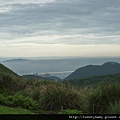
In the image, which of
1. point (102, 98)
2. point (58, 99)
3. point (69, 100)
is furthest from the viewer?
point (69, 100)

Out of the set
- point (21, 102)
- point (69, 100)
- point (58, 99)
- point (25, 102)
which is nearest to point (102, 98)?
point (69, 100)

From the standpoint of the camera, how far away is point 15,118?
9.25 m

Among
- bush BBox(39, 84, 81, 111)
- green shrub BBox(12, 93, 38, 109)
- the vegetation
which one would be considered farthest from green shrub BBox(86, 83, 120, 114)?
green shrub BBox(12, 93, 38, 109)

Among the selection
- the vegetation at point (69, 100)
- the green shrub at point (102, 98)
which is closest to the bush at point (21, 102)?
the vegetation at point (69, 100)

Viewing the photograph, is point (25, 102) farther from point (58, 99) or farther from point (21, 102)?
point (58, 99)

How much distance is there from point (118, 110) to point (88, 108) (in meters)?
2.04

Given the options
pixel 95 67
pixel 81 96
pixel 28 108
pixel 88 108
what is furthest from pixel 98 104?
pixel 95 67

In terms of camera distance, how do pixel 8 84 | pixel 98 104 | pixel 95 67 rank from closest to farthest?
pixel 98 104 → pixel 8 84 → pixel 95 67

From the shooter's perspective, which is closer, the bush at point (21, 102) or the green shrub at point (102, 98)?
the green shrub at point (102, 98)

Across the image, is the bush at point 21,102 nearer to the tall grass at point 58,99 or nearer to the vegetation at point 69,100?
the vegetation at point 69,100

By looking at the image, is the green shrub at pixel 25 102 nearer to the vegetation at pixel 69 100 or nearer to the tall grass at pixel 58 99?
the vegetation at pixel 69 100

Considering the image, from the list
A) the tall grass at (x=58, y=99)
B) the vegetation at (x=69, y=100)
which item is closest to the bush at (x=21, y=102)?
the vegetation at (x=69, y=100)

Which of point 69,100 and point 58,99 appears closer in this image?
point 58,99

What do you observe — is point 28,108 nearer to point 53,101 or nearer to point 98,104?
point 53,101
